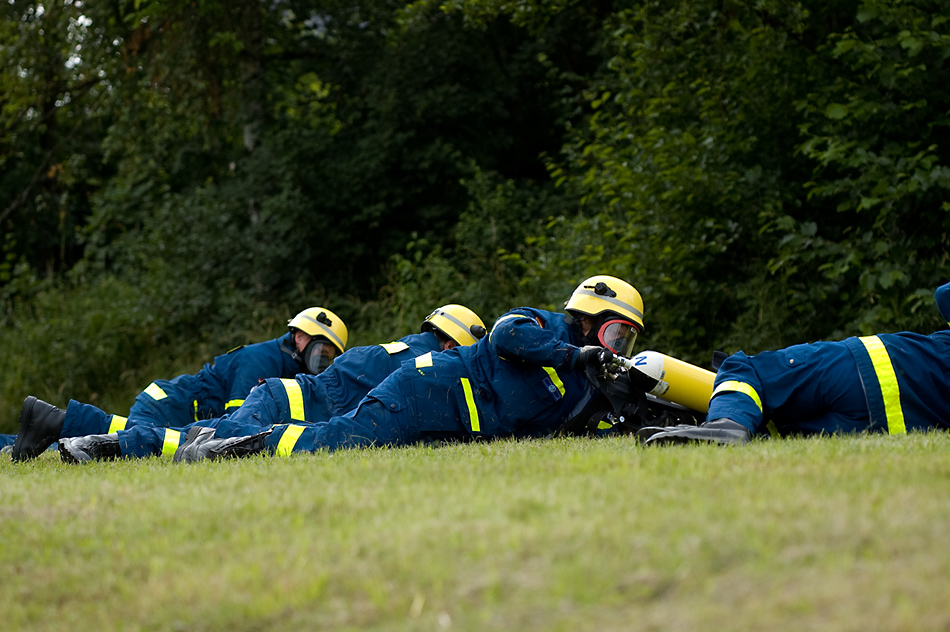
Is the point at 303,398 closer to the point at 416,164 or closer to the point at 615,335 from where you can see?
the point at 615,335

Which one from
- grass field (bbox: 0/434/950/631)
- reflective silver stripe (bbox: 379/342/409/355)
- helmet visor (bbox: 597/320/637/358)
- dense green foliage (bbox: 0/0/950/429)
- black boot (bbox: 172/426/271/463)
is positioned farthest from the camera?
dense green foliage (bbox: 0/0/950/429)

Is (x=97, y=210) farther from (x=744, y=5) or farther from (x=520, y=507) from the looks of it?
(x=520, y=507)

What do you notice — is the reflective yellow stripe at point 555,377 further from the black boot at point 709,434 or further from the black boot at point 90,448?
the black boot at point 90,448

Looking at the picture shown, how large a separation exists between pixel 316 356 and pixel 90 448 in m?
2.65

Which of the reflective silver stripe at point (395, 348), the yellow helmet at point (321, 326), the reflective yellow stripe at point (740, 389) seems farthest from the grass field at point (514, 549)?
the yellow helmet at point (321, 326)

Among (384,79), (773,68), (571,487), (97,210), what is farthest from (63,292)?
(571,487)

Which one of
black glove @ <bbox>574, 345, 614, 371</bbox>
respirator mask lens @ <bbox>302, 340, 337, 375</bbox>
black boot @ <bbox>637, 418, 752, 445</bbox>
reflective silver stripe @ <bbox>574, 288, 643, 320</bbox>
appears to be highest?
reflective silver stripe @ <bbox>574, 288, 643, 320</bbox>

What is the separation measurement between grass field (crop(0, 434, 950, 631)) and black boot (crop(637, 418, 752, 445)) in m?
0.52

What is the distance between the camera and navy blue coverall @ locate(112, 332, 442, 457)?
6.54 m

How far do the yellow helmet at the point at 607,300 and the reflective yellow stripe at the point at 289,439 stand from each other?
2.18 meters

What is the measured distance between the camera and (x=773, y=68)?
10438 millimetres

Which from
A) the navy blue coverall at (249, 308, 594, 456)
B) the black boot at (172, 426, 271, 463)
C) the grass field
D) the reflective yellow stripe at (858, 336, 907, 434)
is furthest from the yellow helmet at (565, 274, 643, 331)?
the grass field

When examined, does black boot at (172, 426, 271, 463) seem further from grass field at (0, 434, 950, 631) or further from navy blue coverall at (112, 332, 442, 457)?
grass field at (0, 434, 950, 631)

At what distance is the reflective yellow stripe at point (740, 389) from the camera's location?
527cm
